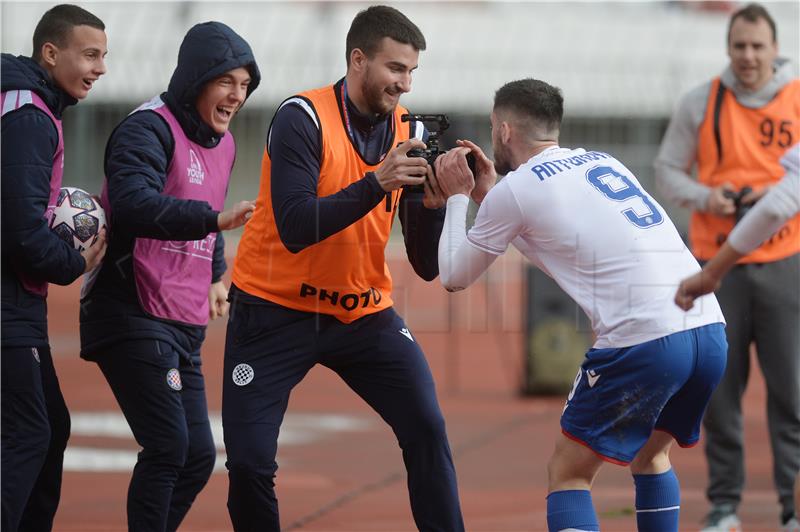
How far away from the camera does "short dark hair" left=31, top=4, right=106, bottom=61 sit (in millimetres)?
4980

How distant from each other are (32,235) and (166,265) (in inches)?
27.8

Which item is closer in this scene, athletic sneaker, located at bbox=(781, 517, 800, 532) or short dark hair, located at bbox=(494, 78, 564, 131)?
short dark hair, located at bbox=(494, 78, 564, 131)

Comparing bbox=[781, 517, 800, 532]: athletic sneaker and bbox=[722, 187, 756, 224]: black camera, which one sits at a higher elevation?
bbox=[722, 187, 756, 224]: black camera

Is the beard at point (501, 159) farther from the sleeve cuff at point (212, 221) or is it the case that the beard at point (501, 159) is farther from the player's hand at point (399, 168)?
the sleeve cuff at point (212, 221)

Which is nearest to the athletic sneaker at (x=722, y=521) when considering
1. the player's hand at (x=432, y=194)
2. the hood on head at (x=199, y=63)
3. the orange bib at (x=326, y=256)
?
the orange bib at (x=326, y=256)

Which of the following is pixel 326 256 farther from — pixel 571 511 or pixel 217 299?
pixel 571 511

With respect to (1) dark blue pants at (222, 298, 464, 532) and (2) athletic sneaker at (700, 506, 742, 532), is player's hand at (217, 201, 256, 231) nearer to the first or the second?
(1) dark blue pants at (222, 298, 464, 532)

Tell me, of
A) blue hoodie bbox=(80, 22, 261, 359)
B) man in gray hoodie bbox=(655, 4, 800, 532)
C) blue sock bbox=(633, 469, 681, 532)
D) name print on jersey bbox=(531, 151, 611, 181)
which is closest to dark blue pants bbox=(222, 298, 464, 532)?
blue hoodie bbox=(80, 22, 261, 359)

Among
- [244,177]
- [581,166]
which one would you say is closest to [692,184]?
[581,166]

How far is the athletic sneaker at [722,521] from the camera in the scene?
675 cm

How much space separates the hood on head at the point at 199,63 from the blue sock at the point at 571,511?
83.3 inches

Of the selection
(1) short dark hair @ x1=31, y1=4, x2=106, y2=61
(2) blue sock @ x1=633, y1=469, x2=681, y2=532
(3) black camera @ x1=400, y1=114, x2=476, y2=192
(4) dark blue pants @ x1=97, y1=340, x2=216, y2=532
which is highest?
(1) short dark hair @ x1=31, y1=4, x2=106, y2=61

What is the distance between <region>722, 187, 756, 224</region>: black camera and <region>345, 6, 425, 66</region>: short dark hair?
8.47ft

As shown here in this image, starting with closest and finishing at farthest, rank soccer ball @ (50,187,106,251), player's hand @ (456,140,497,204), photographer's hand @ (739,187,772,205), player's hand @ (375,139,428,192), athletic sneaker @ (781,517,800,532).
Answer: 1. player's hand @ (375,139,428,192)
2. soccer ball @ (50,187,106,251)
3. player's hand @ (456,140,497,204)
4. athletic sneaker @ (781,517,800,532)
5. photographer's hand @ (739,187,772,205)
